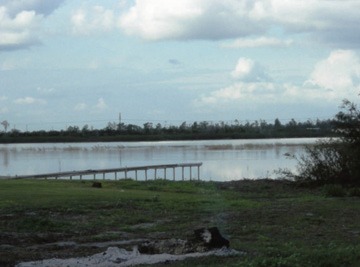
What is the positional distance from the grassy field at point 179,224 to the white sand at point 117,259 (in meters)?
0.37

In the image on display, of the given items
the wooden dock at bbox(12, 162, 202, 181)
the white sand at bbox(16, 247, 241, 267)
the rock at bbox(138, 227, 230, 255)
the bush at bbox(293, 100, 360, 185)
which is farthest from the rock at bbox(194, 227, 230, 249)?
the wooden dock at bbox(12, 162, 202, 181)

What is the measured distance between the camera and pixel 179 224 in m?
16.2

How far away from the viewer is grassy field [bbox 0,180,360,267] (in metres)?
11.6

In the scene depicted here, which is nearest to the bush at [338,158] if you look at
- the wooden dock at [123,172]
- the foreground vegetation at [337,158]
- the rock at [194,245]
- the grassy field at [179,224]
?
the foreground vegetation at [337,158]

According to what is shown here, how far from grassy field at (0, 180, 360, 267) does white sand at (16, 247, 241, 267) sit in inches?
14.4

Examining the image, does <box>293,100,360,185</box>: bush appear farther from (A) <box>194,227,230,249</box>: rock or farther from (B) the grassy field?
(A) <box>194,227,230,249</box>: rock

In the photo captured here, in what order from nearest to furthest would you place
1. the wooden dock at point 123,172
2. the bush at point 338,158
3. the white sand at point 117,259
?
1. the white sand at point 117,259
2. the bush at point 338,158
3. the wooden dock at point 123,172

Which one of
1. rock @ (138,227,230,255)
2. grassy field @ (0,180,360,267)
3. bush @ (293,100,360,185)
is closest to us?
grassy field @ (0,180,360,267)

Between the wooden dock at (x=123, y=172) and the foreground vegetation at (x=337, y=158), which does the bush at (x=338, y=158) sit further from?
the wooden dock at (x=123, y=172)

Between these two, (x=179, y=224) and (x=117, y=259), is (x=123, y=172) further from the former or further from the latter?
(x=117, y=259)

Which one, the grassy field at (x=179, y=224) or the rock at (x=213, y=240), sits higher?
the rock at (x=213, y=240)

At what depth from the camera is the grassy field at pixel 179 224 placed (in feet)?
38.0

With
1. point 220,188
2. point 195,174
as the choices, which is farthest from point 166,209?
point 195,174

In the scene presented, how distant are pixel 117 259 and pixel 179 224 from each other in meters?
5.06
